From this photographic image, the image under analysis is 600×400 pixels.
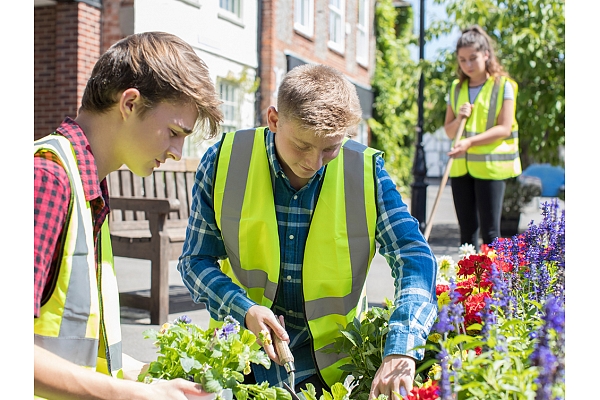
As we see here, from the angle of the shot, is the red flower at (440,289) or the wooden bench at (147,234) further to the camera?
the wooden bench at (147,234)

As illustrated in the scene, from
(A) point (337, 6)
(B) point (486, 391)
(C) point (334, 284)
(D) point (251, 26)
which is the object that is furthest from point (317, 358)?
(A) point (337, 6)

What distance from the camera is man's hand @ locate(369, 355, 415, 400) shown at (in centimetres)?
162

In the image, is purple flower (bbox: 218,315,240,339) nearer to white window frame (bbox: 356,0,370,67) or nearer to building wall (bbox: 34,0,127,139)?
building wall (bbox: 34,0,127,139)

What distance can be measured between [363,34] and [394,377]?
17.7 m

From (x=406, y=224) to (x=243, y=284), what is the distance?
0.57 metres

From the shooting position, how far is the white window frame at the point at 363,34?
18031 mm

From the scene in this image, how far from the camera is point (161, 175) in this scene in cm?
626

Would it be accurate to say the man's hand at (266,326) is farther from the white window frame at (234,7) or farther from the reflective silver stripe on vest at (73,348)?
the white window frame at (234,7)

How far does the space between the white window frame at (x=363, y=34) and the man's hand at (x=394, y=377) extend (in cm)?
1665

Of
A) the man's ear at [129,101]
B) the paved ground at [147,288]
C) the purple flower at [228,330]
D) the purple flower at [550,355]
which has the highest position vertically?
the man's ear at [129,101]

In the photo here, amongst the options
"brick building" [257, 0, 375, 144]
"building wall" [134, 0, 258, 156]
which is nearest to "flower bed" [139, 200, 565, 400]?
"building wall" [134, 0, 258, 156]

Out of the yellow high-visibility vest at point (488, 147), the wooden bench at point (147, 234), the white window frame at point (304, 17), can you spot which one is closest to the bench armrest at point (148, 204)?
the wooden bench at point (147, 234)

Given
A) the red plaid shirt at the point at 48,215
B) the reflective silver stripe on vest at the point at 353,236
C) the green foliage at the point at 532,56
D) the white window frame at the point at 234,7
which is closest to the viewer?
the red plaid shirt at the point at 48,215

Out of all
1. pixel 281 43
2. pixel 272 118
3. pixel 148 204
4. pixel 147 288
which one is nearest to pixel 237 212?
pixel 272 118
